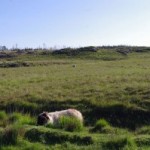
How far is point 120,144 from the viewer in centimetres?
1130

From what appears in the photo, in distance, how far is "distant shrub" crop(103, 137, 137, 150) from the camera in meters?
11.2

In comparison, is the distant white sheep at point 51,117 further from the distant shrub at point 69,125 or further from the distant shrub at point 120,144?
the distant shrub at point 120,144

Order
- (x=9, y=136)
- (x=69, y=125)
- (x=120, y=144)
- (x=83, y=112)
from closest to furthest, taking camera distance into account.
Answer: (x=120, y=144) → (x=9, y=136) → (x=69, y=125) → (x=83, y=112)

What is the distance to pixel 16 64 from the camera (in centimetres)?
6012

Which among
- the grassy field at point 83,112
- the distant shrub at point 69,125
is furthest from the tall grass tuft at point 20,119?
the distant shrub at point 69,125

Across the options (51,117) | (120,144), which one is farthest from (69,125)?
(120,144)

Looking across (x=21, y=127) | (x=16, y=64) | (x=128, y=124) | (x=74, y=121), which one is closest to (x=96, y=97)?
(x=128, y=124)

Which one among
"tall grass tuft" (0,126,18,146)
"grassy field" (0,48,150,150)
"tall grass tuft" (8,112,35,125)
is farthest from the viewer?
"tall grass tuft" (8,112,35,125)

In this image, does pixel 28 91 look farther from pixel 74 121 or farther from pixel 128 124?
pixel 74 121

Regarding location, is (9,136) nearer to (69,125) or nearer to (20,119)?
(69,125)

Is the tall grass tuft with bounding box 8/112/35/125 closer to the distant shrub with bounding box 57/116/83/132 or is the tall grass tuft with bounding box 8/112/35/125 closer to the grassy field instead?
the grassy field

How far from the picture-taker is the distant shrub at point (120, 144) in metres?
11.2

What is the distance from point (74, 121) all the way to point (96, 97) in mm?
7628

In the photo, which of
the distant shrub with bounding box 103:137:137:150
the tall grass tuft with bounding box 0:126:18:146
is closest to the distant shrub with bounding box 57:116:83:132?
the tall grass tuft with bounding box 0:126:18:146
